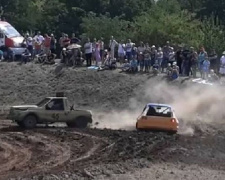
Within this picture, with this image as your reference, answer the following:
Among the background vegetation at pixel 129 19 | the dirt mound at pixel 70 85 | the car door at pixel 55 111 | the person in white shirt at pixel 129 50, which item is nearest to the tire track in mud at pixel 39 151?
the car door at pixel 55 111

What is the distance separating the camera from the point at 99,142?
32.9 meters

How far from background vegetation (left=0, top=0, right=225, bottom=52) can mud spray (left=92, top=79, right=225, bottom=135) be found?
916 cm

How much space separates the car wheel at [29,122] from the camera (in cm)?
3638

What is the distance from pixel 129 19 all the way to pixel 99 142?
38.8 metres

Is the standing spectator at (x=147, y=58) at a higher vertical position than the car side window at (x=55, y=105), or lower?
higher

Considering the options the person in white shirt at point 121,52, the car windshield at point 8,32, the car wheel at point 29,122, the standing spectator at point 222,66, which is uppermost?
the car windshield at point 8,32

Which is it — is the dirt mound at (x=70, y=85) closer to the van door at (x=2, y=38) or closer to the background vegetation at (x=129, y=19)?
the van door at (x=2, y=38)

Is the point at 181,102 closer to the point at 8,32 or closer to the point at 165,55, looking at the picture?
the point at 165,55

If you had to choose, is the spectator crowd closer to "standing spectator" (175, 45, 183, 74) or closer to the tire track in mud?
"standing spectator" (175, 45, 183, 74)

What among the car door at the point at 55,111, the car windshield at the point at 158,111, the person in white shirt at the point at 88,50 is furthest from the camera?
the person in white shirt at the point at 88,50

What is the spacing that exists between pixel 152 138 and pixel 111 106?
34.7ft

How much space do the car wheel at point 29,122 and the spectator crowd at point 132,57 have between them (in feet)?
34.4

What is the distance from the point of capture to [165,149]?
30688 mm

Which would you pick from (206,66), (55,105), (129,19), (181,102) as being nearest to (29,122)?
(55,105)
